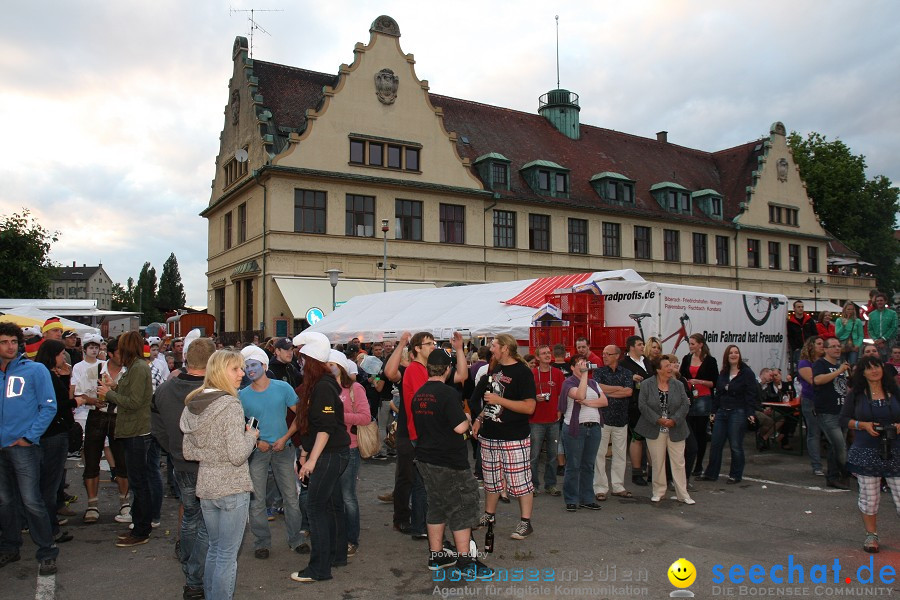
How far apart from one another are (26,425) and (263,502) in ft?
6.92

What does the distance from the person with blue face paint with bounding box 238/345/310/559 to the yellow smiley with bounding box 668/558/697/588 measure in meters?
3.32

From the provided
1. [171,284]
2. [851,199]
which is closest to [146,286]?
[171,284]

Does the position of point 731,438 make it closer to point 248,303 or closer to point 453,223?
point 453,223

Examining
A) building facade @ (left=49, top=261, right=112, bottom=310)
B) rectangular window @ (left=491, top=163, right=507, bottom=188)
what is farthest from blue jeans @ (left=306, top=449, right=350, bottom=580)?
building facade @ (left=49, top=261, right=112, bottom=310)

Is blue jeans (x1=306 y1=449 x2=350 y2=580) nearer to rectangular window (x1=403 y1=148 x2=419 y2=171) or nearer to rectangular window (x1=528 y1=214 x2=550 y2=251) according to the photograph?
rectangular window (x1=403 y1=148 x2=419 y2=171)

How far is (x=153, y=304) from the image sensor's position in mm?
96812

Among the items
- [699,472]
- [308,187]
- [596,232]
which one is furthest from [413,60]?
[699,472]

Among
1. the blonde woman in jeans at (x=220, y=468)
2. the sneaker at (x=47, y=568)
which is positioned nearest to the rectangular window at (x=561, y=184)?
the sneaker at (x=47, y=568)

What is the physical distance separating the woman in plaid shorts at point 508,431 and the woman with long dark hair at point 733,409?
4266mm

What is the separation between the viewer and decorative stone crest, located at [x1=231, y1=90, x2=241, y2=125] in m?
33.0

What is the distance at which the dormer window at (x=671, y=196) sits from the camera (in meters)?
40.2

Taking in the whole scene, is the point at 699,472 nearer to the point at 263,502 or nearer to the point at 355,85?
the point at 263,502

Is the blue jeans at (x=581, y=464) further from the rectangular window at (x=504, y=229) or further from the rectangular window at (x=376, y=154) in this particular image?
the rectangular window at (x=504, y=229)

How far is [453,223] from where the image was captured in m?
33.0
